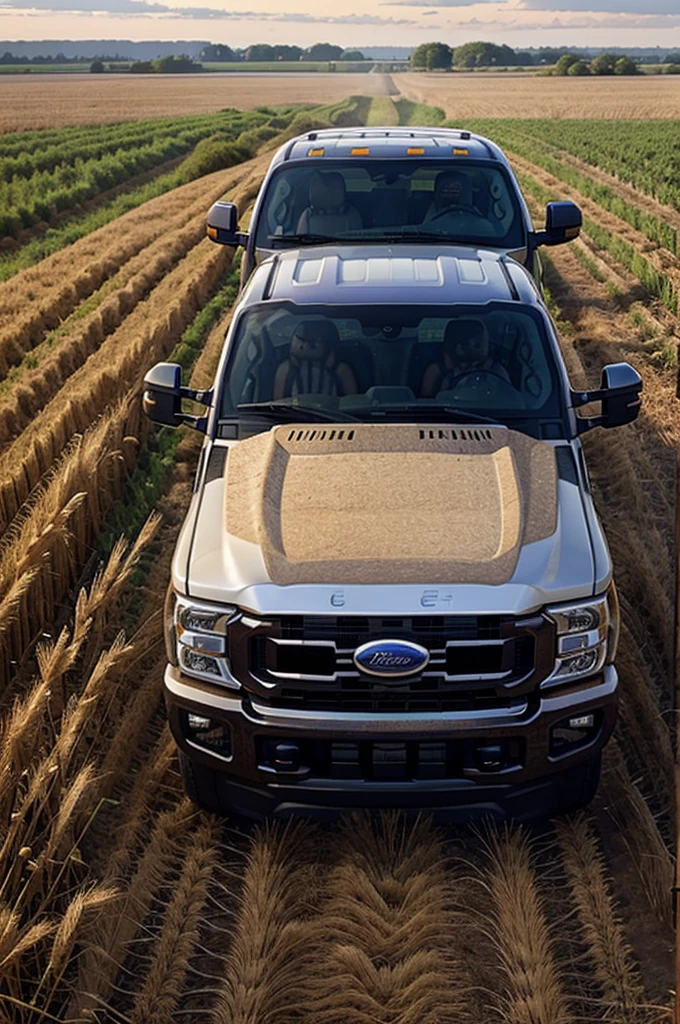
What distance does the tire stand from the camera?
15.5 ft

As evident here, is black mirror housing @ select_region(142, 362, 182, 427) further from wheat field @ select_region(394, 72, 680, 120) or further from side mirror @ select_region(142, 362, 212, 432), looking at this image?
wheat field @ select_region(394, 72, 680, 120)

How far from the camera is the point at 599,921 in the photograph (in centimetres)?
439

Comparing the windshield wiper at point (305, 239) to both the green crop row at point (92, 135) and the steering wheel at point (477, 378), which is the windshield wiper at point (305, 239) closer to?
the steering wheel at point (477, 378)

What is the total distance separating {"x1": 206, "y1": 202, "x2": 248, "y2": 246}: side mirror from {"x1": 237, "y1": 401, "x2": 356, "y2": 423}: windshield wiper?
4.56 metres

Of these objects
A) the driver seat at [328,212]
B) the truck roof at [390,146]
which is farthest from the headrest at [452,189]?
the driver seat at [328,212]

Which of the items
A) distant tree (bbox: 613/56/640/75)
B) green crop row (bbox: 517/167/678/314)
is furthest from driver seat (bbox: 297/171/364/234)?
distant tree (bbox: 613/56/640/75)

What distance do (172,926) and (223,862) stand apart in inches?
19.7

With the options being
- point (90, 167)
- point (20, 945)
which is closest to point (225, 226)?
point (20, 945)

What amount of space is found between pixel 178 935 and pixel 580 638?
69.4 inches

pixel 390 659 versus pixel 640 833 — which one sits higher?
pixel 390 659

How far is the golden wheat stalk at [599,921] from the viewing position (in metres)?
4.04

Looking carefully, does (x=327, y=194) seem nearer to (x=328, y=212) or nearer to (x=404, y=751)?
(x=328, y=212)

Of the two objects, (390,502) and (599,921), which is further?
(390,502)

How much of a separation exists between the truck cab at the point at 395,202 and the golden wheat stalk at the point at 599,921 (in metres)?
5.26
